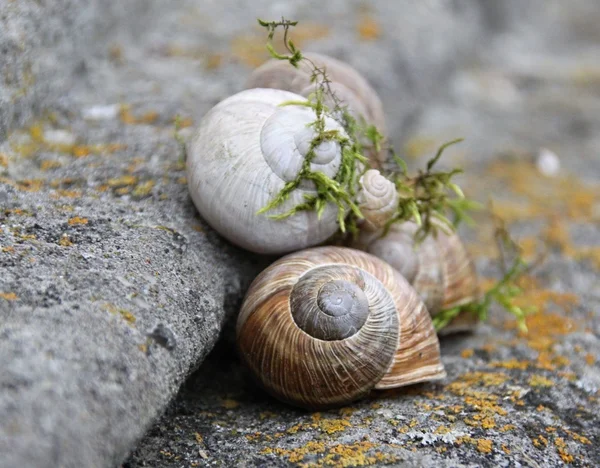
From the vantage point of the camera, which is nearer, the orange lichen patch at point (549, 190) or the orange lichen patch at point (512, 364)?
the orange lichen patch at point (512, 364)

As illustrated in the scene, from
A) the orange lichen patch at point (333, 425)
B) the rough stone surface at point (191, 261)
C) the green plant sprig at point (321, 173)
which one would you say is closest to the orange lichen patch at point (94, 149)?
the rough stone surface at point (191, 261)

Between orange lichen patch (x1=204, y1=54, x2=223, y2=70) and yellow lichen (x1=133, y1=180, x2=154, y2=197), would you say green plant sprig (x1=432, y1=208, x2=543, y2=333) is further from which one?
orange lichen patch (x1=204, y1=54, x2=223, y2=70)

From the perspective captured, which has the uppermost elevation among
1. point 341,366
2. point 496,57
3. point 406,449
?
point 496,57

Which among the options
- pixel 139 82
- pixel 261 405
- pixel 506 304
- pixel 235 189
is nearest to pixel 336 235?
pixel 235 189

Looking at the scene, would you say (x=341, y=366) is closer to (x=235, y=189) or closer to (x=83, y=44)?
(x=235, y=189)

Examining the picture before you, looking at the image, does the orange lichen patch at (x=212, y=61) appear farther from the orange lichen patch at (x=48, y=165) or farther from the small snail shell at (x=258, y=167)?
the small snail shell at (x=258, y=167)

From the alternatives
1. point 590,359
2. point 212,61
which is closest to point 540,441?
point 590,359
